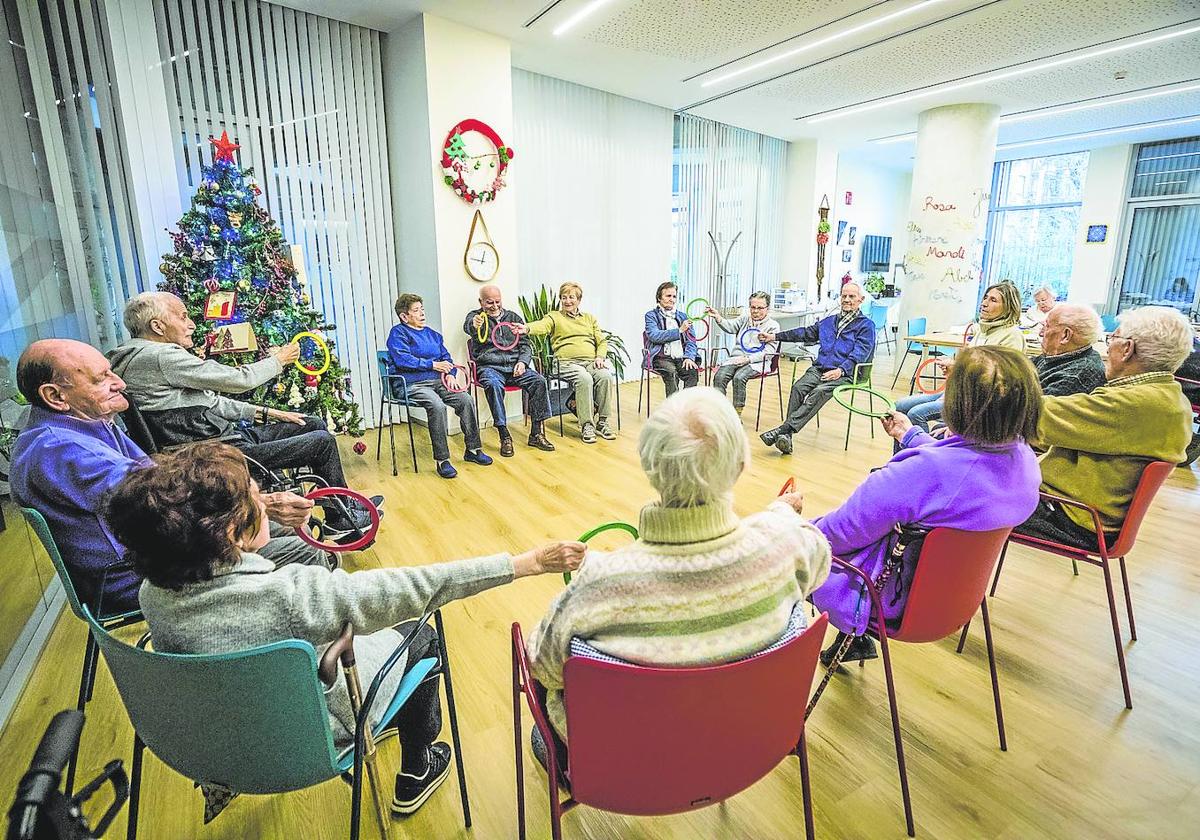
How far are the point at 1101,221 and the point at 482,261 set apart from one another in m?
9.76

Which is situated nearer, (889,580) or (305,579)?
(305,579)

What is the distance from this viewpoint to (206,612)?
1102 millimetres

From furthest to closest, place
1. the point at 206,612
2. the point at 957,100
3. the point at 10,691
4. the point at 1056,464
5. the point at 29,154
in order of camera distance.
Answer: the point at 957,100, the point at 29,154, the point at 1056,464, the point at 10,691, the point at 206,612

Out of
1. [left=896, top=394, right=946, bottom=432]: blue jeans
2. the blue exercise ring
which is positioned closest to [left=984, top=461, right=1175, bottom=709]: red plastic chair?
[left=896, top=394, right=946, bottom=432]: blue jeans

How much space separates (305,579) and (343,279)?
4276 mm

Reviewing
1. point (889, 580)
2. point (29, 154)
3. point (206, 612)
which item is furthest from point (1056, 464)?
point (29, 154)

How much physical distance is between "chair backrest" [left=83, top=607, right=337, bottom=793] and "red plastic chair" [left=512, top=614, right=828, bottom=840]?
41 centimetres

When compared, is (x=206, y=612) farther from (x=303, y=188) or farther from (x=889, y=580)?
(x=303, y=188)

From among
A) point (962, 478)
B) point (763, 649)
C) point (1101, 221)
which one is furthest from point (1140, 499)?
point (1101, 221)

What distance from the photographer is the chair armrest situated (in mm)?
1096

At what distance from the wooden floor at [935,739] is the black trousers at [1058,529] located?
46cm

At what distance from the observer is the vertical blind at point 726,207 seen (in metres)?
7.50

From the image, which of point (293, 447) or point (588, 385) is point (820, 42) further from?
point (293, 447)

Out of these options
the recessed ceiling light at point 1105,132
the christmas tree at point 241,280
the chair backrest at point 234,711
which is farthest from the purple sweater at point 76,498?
the recessed ceiling light at point 1105,132
